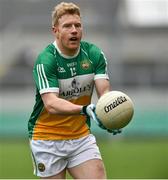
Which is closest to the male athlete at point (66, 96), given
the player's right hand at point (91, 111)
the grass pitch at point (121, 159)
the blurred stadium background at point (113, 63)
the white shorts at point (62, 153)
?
the white shorts at point (62, 153)

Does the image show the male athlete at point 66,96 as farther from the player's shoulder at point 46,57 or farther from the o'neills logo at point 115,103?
the o'neills logo at point 115,103

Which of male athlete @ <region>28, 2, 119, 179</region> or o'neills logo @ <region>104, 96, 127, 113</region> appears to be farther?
male athlete @ <region>28, 2, 119, 179</region>

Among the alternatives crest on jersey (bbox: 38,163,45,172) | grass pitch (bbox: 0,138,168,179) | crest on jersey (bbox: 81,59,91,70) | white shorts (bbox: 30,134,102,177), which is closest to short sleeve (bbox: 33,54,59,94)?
crest on jersey (bbox: 81,59,91,70)

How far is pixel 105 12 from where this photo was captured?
25609 mm

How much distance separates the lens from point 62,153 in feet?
27.9

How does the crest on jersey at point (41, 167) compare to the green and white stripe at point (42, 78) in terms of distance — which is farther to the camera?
the crest on jersey at point (41, 167)

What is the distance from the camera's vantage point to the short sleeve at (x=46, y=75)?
8219 mm

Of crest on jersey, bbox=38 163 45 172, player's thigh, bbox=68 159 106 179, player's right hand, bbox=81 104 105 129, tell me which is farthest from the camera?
crest on jersey, bbox=38 163 45 172

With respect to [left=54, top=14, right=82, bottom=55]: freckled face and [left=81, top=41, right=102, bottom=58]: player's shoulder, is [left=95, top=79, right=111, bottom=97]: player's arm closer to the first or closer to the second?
[left=81, top=41, right=102, bottom=58]: player's shoulder

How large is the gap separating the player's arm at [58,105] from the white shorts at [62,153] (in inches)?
20.2

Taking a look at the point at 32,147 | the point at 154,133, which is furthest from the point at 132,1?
the point at 32,147

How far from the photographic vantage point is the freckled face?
8.25 m

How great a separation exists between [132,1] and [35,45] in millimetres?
3500

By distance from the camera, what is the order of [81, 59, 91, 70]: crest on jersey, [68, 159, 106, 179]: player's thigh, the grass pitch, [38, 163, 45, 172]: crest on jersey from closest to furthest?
[68, 159, 106, 179]: player's thigh
[81, 59, 91, 70]: crest on jersey
[38, 163, 45, 172]: crest on jersey
the grass pitch
